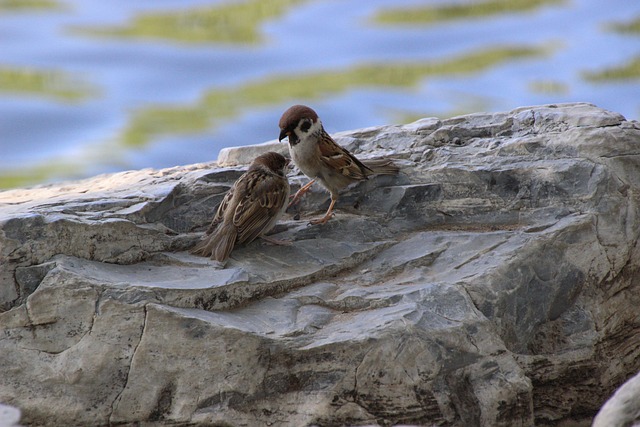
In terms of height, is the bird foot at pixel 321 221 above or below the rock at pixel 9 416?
above

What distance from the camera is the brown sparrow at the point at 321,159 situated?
5.48m

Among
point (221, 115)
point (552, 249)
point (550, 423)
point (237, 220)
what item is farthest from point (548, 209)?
point (221, 115)

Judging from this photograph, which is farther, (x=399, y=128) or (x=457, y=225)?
(x=399, y=128)

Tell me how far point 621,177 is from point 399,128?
136 centimetres

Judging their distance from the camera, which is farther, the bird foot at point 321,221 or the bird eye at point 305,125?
the bird eye at point 305,125

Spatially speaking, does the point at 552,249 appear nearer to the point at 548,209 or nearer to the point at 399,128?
the point at 548,209

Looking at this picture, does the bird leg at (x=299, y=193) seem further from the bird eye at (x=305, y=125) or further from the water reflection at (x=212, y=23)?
the water reflection at (x=212, y=23)

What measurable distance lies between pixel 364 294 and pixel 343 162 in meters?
0.92

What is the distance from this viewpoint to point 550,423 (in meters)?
4.88

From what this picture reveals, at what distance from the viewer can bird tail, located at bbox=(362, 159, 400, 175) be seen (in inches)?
219

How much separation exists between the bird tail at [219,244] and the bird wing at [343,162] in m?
0.67

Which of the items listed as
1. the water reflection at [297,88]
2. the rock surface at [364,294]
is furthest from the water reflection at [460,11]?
the rock surface at [364,294]

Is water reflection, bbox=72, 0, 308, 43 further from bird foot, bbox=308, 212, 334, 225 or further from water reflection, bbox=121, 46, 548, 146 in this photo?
bird foot, bbox=308, 212, 334, 225

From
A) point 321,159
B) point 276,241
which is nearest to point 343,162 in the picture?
point 321,159
